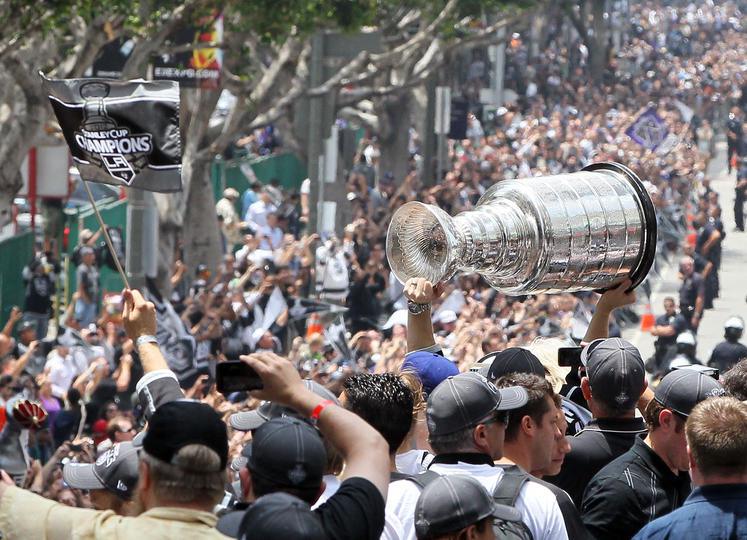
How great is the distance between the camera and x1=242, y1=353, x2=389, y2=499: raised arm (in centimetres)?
432

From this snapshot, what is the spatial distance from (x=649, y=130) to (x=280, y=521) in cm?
1981

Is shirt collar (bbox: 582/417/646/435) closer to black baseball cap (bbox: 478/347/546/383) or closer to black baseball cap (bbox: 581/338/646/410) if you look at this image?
black baseball cap (bbox: 581/338/646/410)

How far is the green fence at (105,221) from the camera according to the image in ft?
62.6

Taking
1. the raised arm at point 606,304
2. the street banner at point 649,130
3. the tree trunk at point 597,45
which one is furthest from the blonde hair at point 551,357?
the tree trunk at point 597,45

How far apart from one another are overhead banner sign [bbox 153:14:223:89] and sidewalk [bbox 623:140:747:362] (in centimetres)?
649

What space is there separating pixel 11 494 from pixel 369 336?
11975 mm

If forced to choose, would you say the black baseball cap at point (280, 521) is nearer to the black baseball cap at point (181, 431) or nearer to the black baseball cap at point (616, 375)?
the black baseball cap at point (181, 431)

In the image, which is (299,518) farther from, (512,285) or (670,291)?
(670,291)

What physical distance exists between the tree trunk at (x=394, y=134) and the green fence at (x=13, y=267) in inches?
586

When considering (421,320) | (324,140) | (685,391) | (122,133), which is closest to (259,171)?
(324,140)

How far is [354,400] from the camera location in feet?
17.0

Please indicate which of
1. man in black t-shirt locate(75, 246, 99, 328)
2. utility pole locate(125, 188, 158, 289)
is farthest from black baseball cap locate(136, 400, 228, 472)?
man in black t-shirt locate(75, 246, 99, 328)

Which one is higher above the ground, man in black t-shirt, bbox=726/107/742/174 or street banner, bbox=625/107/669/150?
street banner, bbox=625/107/669/150

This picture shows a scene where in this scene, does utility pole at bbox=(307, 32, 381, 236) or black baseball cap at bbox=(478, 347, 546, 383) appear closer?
black baseball cap at bbox=(478, 347, 546, 383)
